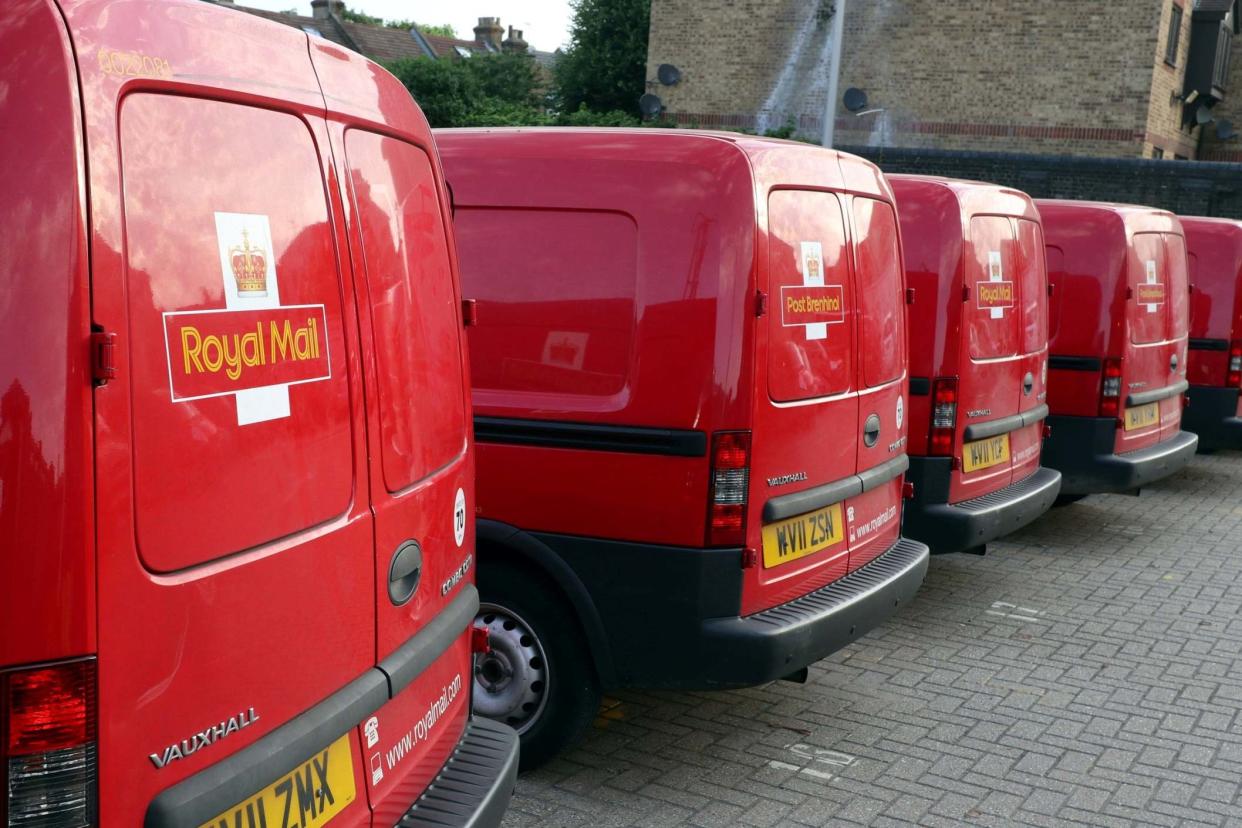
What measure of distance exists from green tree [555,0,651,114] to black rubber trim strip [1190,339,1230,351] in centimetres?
3346

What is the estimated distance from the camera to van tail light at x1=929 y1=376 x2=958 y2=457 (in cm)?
714

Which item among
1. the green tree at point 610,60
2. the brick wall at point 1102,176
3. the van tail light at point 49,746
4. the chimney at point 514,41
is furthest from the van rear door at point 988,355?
the chimney at point 514,41

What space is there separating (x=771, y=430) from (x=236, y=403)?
2.59 meters

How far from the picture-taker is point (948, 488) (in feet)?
23.5

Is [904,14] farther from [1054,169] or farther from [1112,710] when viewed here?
[1112,710]

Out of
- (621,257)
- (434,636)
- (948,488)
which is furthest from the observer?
(948,488)

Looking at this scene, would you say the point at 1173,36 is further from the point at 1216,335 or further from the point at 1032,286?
the point at 1032,286

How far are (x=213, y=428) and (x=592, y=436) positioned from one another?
2.41 metres

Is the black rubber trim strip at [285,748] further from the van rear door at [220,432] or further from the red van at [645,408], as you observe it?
the red van at [645,408]

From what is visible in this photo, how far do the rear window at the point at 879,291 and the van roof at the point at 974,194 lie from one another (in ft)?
4.92

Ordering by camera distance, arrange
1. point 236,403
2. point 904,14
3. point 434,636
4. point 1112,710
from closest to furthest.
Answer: point 236,403, point 434,636, point 1112,710, point 904,14

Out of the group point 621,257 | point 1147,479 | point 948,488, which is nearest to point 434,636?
point 621,257

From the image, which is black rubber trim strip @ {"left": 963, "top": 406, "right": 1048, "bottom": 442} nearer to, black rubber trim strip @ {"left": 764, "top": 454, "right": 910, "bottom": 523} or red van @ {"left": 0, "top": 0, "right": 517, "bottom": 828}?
black rubber trim strip @ {"left": 764, "top": 454, "right": 910, "bottom": 523}

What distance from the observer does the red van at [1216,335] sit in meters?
12.2
